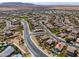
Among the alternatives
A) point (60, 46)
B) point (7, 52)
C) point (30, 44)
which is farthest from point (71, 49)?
point (7, 52)

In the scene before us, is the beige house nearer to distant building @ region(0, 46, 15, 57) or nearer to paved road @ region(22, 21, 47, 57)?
paved road @ region(22, 21, 47, 57)

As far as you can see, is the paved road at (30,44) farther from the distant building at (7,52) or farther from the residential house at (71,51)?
the residential house at (71,51)

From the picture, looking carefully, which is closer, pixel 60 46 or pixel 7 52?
pixel 7 52

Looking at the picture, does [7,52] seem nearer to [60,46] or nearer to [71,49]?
[60,46]

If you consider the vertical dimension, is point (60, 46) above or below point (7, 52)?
above

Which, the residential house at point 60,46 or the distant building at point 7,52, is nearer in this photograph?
the distant building at point 7,52

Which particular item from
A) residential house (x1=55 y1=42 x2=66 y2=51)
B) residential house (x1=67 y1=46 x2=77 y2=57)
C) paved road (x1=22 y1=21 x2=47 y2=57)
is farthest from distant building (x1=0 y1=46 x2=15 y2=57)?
residential house (x1=67 y1=46 x2=77 y2=57)

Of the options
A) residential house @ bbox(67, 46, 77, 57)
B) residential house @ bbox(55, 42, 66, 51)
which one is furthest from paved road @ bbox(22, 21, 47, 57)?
residential house @ bbox(67, 46, 77, 57)

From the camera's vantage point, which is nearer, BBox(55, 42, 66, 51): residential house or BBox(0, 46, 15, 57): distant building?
BBox(0, 46, 15, 57): distant building

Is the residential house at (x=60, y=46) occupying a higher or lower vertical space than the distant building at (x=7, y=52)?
higher

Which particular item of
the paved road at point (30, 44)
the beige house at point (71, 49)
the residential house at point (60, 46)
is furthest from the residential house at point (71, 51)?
the paved road at point (30, 44)

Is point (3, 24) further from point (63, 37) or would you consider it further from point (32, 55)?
point (63, 37)

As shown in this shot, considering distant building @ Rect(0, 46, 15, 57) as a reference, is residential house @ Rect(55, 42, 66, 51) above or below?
above
